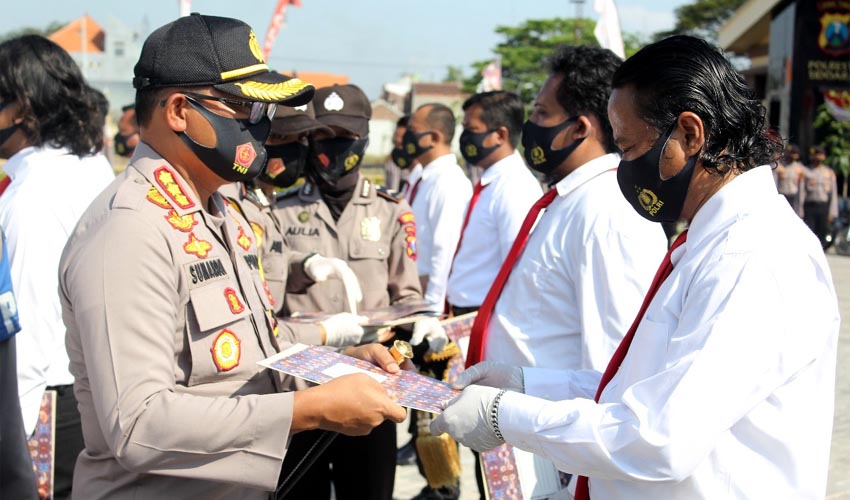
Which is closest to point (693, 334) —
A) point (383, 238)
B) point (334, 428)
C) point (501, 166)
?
point (334, 428)

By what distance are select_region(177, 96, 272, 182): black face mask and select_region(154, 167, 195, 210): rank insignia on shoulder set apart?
0.10m

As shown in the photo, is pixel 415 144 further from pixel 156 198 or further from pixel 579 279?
pixel 156 198

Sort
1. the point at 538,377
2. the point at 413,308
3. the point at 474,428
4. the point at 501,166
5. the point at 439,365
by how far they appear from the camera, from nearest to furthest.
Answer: the point at 474,428 < the point at 538,377 < the point at 413,308 < the point at 439,365 < the point at 501,166

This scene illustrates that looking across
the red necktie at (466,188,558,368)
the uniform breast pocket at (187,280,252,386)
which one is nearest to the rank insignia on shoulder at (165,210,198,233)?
the uniform breast pocket at (187,280,252,386)

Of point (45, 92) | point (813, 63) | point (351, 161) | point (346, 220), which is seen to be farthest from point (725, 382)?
point (813, 63)

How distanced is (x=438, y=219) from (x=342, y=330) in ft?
9.62

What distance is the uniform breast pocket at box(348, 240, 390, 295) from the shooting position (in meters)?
4.27

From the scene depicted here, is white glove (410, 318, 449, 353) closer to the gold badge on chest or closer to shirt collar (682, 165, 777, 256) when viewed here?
the gold badge on chest

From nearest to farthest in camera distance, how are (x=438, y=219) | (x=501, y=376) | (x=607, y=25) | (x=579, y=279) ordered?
1. (x=501, y=376)
2. (x=579, y=279)
3. (x=438, y=219)
4. (x=607, y=25)

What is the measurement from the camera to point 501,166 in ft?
17.4

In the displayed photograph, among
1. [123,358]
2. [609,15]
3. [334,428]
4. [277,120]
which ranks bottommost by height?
[334,428]

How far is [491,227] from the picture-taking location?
5.14 m

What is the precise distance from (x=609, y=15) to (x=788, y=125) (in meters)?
14.6

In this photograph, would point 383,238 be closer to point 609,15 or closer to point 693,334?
point 693,334
